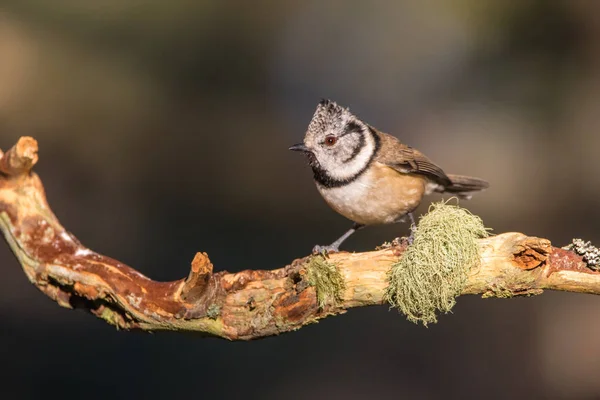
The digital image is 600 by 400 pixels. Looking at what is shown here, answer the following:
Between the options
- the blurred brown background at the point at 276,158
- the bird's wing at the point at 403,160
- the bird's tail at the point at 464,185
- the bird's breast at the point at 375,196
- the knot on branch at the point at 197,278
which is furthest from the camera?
the blurred brown background at the point at 276,158

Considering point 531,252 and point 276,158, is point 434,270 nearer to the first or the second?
point 531,252

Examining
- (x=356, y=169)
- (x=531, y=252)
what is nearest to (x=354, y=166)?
(x=356, y=169)

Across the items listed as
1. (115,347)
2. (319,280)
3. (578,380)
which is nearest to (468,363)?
(578,380)

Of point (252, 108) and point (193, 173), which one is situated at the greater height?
point (252, 108)

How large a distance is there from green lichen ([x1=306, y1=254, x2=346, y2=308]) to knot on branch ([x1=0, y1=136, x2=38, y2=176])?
1.45 m

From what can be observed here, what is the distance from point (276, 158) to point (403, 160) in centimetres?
632

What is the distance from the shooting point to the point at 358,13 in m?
10.9

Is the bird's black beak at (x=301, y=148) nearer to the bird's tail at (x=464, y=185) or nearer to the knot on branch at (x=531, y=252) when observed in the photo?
the bird's tail at (x=464, y=185)

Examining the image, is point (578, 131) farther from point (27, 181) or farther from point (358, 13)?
point (27, 181)

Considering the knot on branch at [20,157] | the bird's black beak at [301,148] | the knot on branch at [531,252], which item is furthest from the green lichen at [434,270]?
the knot on branch at [20,157]

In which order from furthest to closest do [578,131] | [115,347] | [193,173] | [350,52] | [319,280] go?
[350,52] → [193,173] → [578,131] → [115,347] → [319,280]

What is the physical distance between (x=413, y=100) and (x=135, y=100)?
13.4 ft

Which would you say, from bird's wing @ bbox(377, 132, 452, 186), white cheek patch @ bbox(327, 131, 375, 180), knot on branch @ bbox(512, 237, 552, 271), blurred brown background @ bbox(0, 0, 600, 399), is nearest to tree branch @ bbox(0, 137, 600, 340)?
knot on branch @ bbox(512, 237, 552, 271)

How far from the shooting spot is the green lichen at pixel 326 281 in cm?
353
